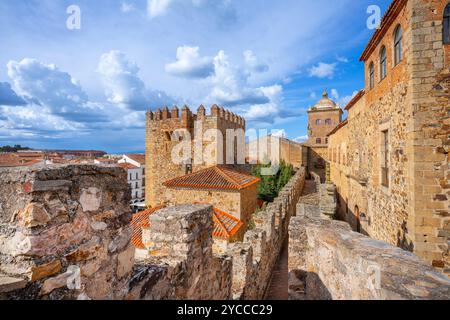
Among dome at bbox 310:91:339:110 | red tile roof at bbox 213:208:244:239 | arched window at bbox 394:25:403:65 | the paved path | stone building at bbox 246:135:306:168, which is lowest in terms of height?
the paved path

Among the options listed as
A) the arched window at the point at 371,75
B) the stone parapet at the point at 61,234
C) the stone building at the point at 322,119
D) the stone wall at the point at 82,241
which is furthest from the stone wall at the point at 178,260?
the stone building at the point at 322,119

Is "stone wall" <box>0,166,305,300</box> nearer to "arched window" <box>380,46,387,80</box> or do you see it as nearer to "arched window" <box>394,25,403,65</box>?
"arched window" <box>394,25,403,65</box>

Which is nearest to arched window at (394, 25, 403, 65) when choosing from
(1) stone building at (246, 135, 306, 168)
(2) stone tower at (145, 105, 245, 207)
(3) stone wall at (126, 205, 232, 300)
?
(3) stone wall at (126, 205, 232, 300)

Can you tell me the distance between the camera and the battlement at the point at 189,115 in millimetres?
16422

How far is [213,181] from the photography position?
13.1 m

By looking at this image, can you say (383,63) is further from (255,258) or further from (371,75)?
(255,258)

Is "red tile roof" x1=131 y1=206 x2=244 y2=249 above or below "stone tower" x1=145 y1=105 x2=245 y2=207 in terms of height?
below

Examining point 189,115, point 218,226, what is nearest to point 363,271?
point 218,226

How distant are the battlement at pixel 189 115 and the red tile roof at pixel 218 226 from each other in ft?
24.0

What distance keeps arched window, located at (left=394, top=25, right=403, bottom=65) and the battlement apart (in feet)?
36.9

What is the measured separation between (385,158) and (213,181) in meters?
8.17

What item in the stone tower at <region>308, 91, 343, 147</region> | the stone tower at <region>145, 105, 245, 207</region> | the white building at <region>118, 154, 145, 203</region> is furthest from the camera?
the stone tower at <region>308, 91, 343, 147</region>

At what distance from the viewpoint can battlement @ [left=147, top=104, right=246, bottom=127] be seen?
1642 cm

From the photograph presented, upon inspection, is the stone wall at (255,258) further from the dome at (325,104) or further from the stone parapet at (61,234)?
the dome at (325,104)
